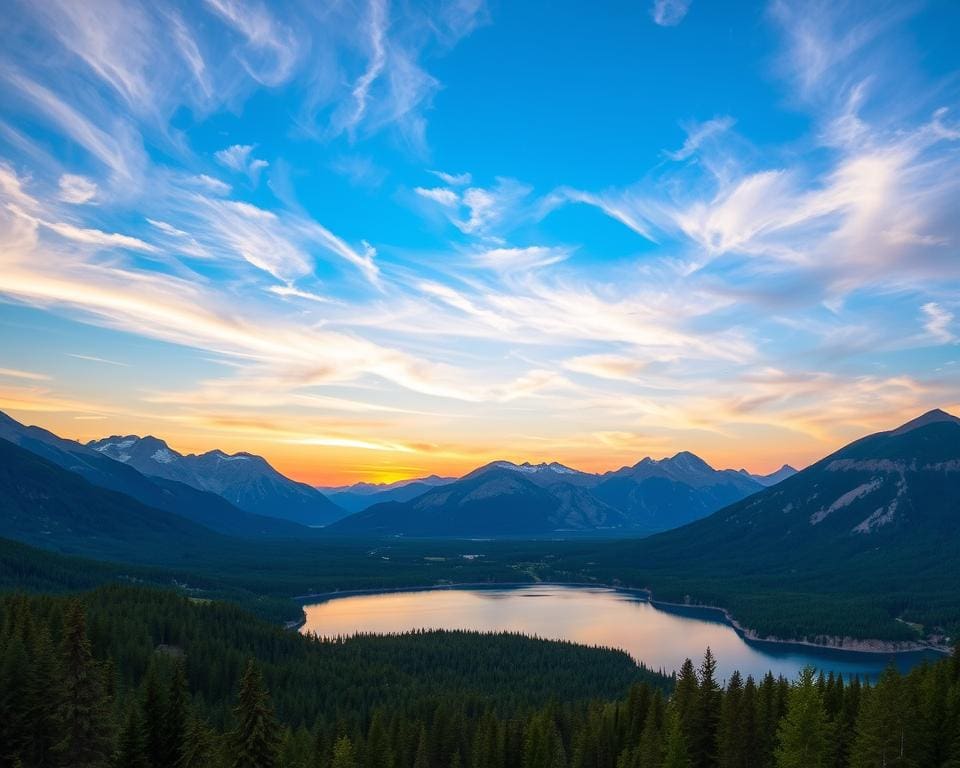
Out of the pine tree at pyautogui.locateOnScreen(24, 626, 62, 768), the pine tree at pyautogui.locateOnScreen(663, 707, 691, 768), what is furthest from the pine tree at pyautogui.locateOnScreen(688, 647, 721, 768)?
the pine tree at pyautogui.locateOnScreen(24, 626, 62, 768)

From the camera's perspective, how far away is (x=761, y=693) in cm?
7525

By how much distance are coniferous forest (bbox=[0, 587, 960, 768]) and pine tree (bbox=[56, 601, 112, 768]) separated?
0.12 m

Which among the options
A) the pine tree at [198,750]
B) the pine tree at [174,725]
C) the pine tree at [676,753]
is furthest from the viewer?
the pine tree at [676,753]

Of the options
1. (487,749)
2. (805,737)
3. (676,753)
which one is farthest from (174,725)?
(805,737)

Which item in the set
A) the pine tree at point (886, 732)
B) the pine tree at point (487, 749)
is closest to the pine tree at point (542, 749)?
the pine tree at point (487, 749)

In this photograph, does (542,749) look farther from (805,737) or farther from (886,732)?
(886,732)

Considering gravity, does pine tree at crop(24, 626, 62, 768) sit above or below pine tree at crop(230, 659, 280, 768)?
below

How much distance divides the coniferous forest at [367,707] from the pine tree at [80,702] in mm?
123

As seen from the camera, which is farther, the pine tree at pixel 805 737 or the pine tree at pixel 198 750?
the pine tree at pixel 198 750

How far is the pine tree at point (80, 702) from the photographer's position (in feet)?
164

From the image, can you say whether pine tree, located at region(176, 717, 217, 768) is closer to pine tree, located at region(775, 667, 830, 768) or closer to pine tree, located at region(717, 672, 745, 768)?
pine tree, located at region(717, 672, 745, 768)

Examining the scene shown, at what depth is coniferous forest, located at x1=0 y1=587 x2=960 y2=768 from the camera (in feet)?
175

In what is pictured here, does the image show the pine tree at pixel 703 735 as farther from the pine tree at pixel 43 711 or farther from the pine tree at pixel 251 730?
the pine tree at pixel 43 711

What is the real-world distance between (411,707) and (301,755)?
52.3 meters
